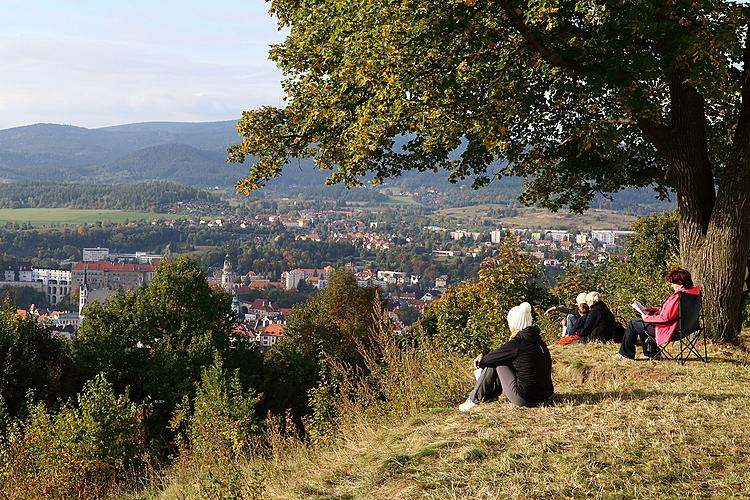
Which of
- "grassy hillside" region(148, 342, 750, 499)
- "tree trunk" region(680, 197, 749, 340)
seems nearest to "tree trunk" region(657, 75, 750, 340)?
"tree trunk" region(680, 197, 749, 340)

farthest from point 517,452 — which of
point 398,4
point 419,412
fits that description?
point 398,4

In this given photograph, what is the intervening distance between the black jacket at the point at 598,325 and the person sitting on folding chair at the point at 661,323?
137 centimetres

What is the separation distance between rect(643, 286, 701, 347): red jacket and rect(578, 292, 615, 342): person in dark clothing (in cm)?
174

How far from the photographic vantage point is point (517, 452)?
5.64m

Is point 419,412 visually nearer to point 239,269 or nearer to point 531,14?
point 531,14

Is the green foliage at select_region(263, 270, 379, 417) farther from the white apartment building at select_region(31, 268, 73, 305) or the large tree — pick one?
the white apartment building at select_region(31, 268, 73, 305)

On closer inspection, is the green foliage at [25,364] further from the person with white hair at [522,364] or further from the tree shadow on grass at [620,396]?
the tree shadow on grass at [620,396]

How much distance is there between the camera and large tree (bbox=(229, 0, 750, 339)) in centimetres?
859

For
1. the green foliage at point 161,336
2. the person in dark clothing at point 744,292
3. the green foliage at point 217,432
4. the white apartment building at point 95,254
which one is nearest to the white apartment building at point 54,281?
the white apartment building at point 95,254

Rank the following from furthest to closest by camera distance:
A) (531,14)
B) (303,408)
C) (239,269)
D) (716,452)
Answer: (239,269), (303,408), (531,14), (716,452)

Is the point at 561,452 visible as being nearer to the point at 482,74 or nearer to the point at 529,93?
the point at 482,74

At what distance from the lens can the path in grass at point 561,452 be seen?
4.96 m

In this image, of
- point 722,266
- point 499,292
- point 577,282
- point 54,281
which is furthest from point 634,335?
point 54,281

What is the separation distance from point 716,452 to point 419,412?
123 inches
